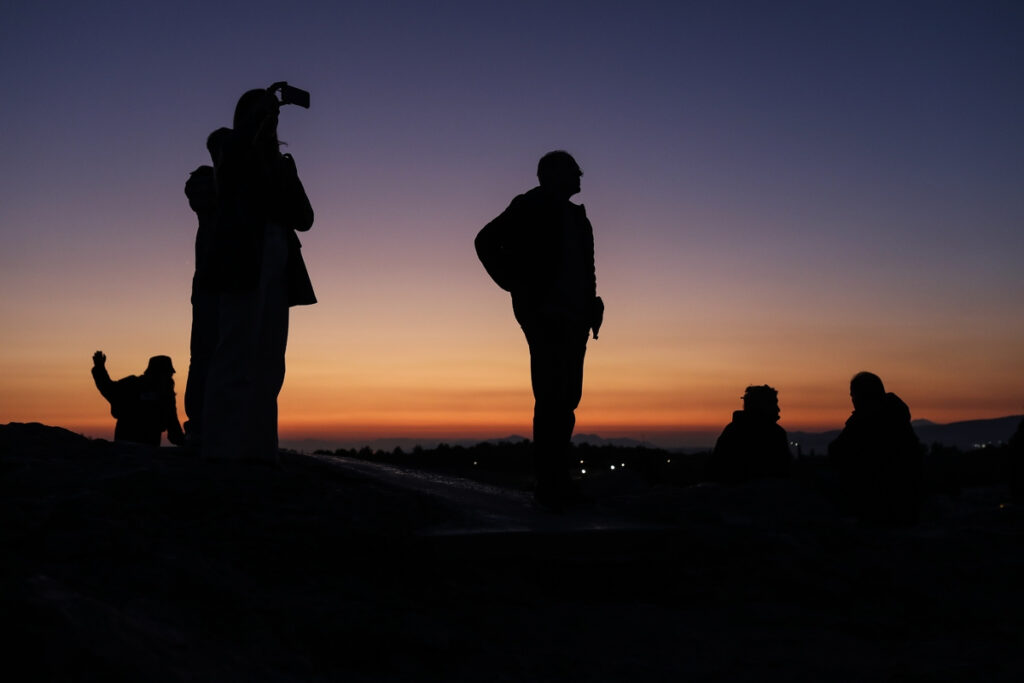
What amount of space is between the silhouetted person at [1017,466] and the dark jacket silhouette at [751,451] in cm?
177

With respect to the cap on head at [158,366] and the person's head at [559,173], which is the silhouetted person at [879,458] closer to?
the person's head at [559,173]

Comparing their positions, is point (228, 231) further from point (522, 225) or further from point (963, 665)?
point (963, 665)

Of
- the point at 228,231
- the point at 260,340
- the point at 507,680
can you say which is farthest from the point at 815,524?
the point at 228,231

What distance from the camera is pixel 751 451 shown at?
7.86 metres

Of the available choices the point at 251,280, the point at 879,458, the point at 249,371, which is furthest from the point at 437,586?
the point at 879,458

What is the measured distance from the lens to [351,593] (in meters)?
3.60

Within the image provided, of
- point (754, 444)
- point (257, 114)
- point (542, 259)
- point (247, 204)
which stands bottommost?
point (754, 444)

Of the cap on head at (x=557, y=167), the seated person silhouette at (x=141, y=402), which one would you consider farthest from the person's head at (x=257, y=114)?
the seated person silhouette at (x=141, y=402)

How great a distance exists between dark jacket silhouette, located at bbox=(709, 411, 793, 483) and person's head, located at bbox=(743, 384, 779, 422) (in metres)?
0.02

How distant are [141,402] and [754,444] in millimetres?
6045

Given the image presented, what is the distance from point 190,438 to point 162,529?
9.19 ft

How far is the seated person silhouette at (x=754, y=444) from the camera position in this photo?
25.7ft

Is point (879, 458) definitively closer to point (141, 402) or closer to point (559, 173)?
point (559, 173)

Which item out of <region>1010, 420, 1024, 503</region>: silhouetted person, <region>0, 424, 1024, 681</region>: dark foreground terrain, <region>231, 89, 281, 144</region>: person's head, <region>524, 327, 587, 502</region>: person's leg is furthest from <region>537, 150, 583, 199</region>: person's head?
<region>1010, 420, 1024, 503</region>: silhouetted person
